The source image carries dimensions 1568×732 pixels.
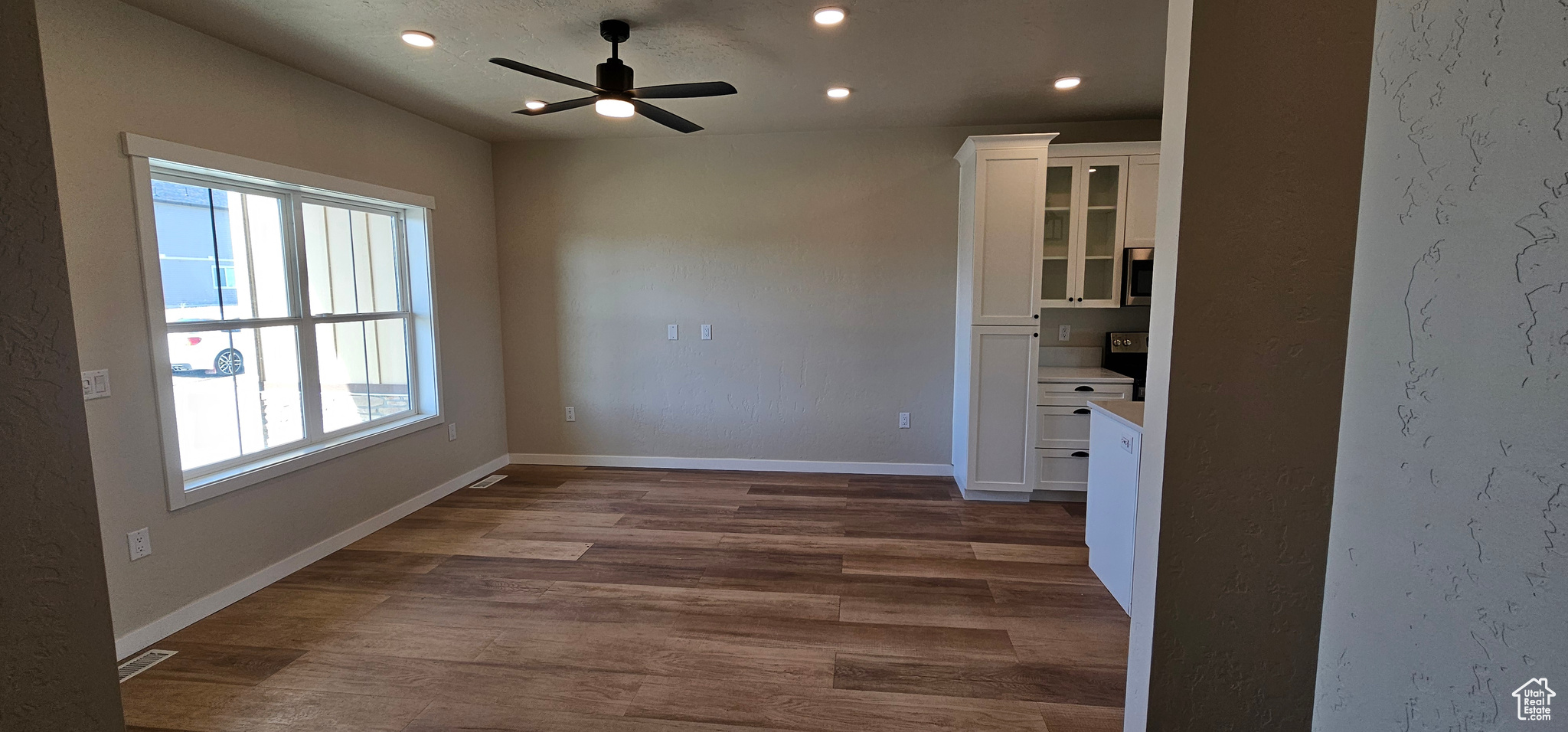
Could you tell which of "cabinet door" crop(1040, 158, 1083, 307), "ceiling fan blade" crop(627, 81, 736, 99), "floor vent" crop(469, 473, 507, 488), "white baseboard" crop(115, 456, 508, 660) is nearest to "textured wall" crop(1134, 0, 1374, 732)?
"ceiling fan blade" crop(627, 81, 736, 99)

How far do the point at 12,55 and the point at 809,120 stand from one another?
3.47 m

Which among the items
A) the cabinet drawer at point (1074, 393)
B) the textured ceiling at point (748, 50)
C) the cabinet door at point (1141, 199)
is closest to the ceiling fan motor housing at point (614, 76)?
the textured ceiling at point (748, 50)

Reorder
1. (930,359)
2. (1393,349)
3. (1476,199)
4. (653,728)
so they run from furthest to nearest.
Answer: (930,359)
(653,728)
(1393,349)
(1476,199)

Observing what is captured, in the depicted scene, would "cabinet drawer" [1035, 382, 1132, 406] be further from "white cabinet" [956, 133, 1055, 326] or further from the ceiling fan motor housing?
the ceiling fan motor housing

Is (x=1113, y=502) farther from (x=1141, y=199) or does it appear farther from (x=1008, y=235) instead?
(x=1141, y=199)

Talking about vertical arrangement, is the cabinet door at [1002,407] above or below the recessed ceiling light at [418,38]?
below

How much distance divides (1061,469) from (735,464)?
226cm

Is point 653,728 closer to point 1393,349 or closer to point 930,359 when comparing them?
point 1393,349

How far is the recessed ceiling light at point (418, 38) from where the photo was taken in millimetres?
2412

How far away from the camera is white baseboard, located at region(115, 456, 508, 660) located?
7.26 feet

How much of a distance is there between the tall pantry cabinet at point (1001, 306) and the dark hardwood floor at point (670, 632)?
0.38 metres

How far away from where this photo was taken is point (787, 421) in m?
4.32

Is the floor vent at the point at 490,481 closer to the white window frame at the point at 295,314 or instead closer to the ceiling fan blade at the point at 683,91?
the white window frame at the point at 295,314

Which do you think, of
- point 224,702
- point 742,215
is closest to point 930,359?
point 742,215
